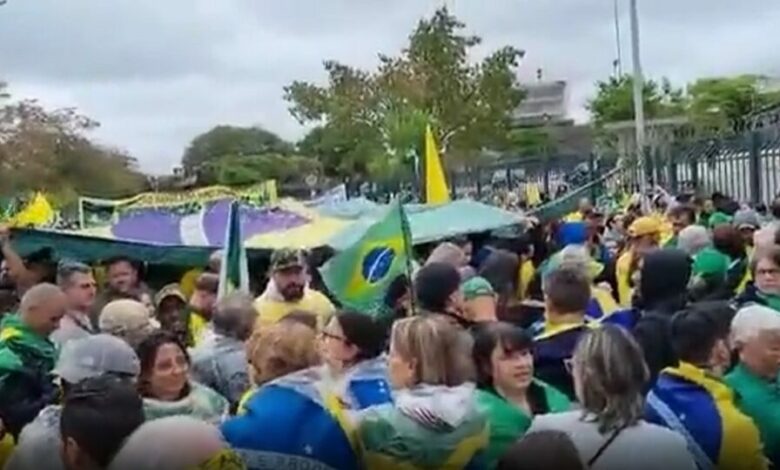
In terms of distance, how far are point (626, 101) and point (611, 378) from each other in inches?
2564

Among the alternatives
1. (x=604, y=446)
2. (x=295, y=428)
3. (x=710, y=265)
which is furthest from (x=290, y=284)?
(x=604, y=446)

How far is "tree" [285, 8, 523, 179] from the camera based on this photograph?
→ 47469 millimetres

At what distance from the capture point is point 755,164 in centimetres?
1543

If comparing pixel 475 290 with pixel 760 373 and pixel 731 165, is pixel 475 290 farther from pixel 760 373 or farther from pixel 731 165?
pixel 731 165

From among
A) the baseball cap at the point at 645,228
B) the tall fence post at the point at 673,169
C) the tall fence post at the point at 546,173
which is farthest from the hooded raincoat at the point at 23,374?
the tall fence post at the point at 546,173

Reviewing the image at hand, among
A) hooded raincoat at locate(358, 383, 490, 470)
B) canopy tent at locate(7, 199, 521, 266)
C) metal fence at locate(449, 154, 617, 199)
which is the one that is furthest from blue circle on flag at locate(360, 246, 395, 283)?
metal fence at locate(449, 154, 617, 199)

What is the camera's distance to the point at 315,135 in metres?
64.9

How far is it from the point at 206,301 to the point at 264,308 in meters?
0.50

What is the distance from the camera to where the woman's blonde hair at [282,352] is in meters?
5.33

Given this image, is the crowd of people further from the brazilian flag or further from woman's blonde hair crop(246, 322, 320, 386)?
the brazilian flag

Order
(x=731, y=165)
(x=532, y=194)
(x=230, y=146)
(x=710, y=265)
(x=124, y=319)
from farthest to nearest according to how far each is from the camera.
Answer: (x=230, y=146) < (x=532, y=194) < (x=731, y=165) < (x=710, y=265) < (x=124, y=319)

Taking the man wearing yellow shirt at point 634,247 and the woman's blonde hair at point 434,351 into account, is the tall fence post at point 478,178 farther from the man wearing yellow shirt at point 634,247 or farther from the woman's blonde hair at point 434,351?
the woman's blonde hair at point 434,351

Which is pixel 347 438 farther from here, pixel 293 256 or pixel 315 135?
pixel 315 135

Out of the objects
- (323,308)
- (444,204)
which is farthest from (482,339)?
(444,204)
